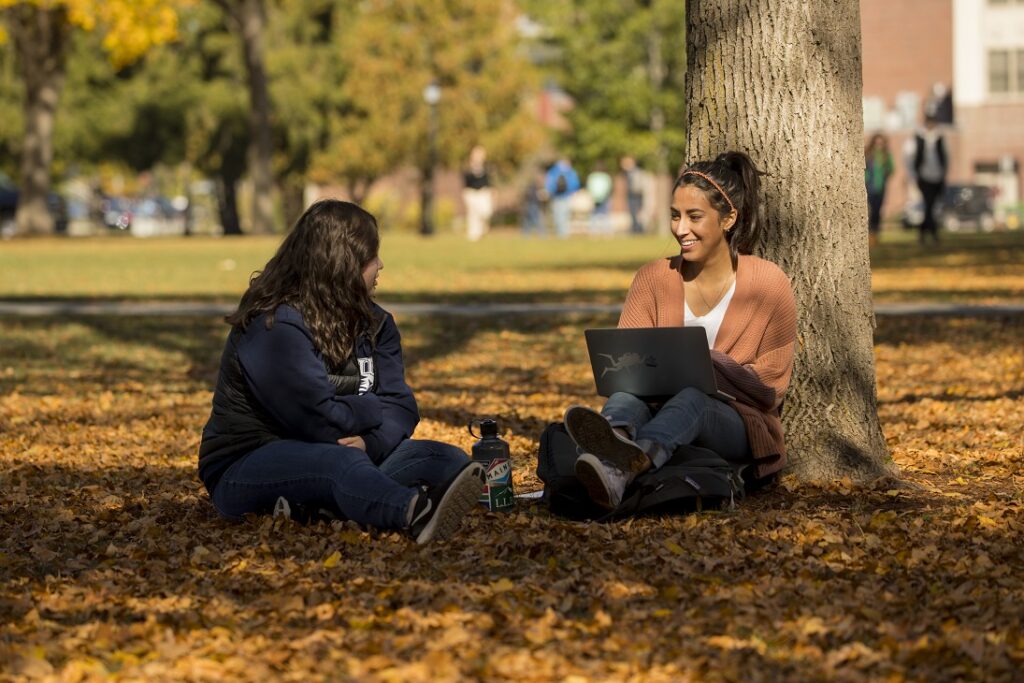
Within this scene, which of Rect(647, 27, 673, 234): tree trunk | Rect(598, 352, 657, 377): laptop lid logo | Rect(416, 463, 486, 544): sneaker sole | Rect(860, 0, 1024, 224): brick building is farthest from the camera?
Rect(860, 0, 1024, 224): brick building

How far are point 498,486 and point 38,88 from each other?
39.0m

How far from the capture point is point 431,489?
5969 millimetres

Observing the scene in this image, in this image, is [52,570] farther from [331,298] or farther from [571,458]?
[571,458]

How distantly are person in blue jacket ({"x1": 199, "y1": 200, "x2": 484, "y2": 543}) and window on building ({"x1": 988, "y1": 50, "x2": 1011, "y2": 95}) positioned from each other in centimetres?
6460

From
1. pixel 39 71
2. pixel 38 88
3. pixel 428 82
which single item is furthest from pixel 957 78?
pixel 39 71

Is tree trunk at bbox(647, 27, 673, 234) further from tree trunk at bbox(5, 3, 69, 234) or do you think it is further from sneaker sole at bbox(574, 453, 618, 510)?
sneaker sole at bbox(574, 453, 618, 510)

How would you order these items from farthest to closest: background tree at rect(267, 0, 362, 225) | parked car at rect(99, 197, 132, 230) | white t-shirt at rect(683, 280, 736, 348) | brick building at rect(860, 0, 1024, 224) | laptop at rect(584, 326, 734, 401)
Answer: brick building at rect(860, 0, 1024, 224)
parked car at rect(99, 197, 132, 230)
background tree at rect(267, 0, 362, 225)
white t-shirt at rect(683, 280, 736, 348)
laptop at rect(584, 326, 734, 401)

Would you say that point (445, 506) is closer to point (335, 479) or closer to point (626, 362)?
point (335, 479)

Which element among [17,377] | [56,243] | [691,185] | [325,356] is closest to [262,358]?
[325,356]

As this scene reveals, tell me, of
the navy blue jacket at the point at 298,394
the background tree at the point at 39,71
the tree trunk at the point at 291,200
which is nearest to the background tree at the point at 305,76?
the tree trunk at the point at 291,200

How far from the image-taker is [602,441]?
6.11 meters

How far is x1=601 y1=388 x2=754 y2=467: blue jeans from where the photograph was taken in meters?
6.19

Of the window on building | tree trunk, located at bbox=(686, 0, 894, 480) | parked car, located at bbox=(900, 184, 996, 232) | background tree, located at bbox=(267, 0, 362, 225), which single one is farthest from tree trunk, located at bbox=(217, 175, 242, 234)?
tree trunk, located at bbox=(686, 0, 894, 480)

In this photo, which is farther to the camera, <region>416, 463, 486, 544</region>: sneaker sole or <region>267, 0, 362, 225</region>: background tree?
<region>267, 0, 362, 225</region>: background tree
